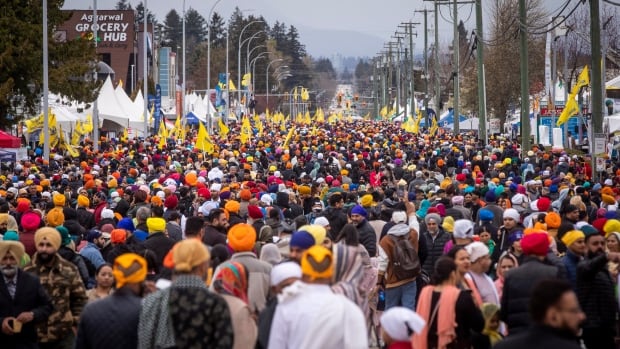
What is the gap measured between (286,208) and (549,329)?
42.7 feet

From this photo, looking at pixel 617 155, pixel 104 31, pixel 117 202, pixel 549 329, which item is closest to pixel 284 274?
pixel 549 329

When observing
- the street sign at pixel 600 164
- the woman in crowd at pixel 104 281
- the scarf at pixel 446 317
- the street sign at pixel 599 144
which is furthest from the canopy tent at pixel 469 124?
the scarf at pixel 446 317

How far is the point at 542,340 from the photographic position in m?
6.29

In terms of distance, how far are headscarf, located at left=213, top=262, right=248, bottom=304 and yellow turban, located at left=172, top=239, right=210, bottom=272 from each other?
882 mm

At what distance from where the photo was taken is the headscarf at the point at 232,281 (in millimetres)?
8547

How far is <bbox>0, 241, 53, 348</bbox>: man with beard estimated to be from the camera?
9375 millimetres

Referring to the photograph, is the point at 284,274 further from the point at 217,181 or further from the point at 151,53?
the point at 151,53

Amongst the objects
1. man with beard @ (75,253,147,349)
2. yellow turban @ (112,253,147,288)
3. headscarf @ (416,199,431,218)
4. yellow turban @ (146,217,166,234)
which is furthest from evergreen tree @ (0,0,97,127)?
man with beard @ (75,253,147,349)

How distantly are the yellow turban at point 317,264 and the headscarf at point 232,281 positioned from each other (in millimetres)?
909

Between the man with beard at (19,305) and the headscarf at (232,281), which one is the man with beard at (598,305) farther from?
the man with beard at (19,305)

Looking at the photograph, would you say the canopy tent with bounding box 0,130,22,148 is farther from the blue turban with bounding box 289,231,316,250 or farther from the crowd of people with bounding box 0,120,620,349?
the blue turban with bounding box 289,231,316,250

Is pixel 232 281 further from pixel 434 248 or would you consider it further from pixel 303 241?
pixel 434 248

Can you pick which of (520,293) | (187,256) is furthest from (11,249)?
(520,293)

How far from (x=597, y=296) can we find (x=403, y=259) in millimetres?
3374
